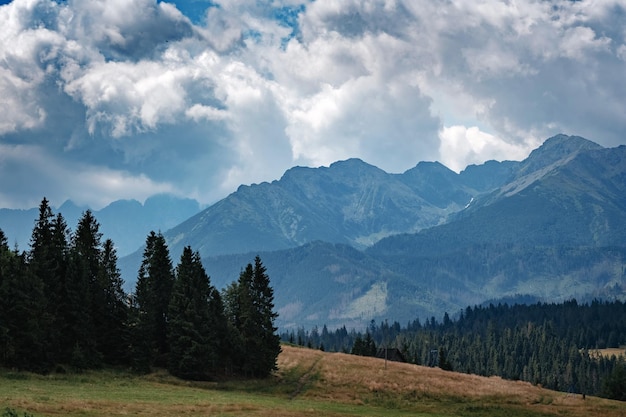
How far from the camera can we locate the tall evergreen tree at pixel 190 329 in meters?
86.7

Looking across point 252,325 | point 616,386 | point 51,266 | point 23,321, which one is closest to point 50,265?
point 51,266

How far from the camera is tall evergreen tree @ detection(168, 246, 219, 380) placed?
86.7 m

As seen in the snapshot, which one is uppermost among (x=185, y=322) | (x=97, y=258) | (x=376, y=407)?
(x=97, y=258)

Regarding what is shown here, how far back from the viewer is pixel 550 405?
256 feet

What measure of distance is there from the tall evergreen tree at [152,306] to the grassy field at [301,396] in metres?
4.76

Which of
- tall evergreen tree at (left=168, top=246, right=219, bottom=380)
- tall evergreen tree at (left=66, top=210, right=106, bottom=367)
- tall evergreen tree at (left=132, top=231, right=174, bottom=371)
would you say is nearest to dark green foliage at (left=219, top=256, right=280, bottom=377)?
tall evergreen tree at (left=168, top=246, right=219, bottom=380)

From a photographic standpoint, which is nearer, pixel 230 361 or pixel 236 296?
pixel 230 361

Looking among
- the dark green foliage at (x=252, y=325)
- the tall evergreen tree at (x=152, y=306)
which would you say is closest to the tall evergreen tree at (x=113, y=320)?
the tall evergreen tree at (x=152, y=306)

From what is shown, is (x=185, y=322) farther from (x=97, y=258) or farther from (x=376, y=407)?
(x=376, y=407)

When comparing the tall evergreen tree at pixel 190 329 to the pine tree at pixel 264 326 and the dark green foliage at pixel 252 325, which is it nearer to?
the dark green foliage at pixel 252 325

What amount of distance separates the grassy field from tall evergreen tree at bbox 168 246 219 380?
2952 mm

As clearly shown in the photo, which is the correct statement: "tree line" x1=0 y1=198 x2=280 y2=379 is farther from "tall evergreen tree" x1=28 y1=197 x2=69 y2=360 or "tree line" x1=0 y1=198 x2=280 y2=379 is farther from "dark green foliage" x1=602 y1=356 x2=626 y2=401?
"dark green foliage" x1=602 y1=356 x2=626 y2=401

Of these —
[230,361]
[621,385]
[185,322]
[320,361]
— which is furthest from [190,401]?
[621,385]

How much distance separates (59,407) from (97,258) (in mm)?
47764
